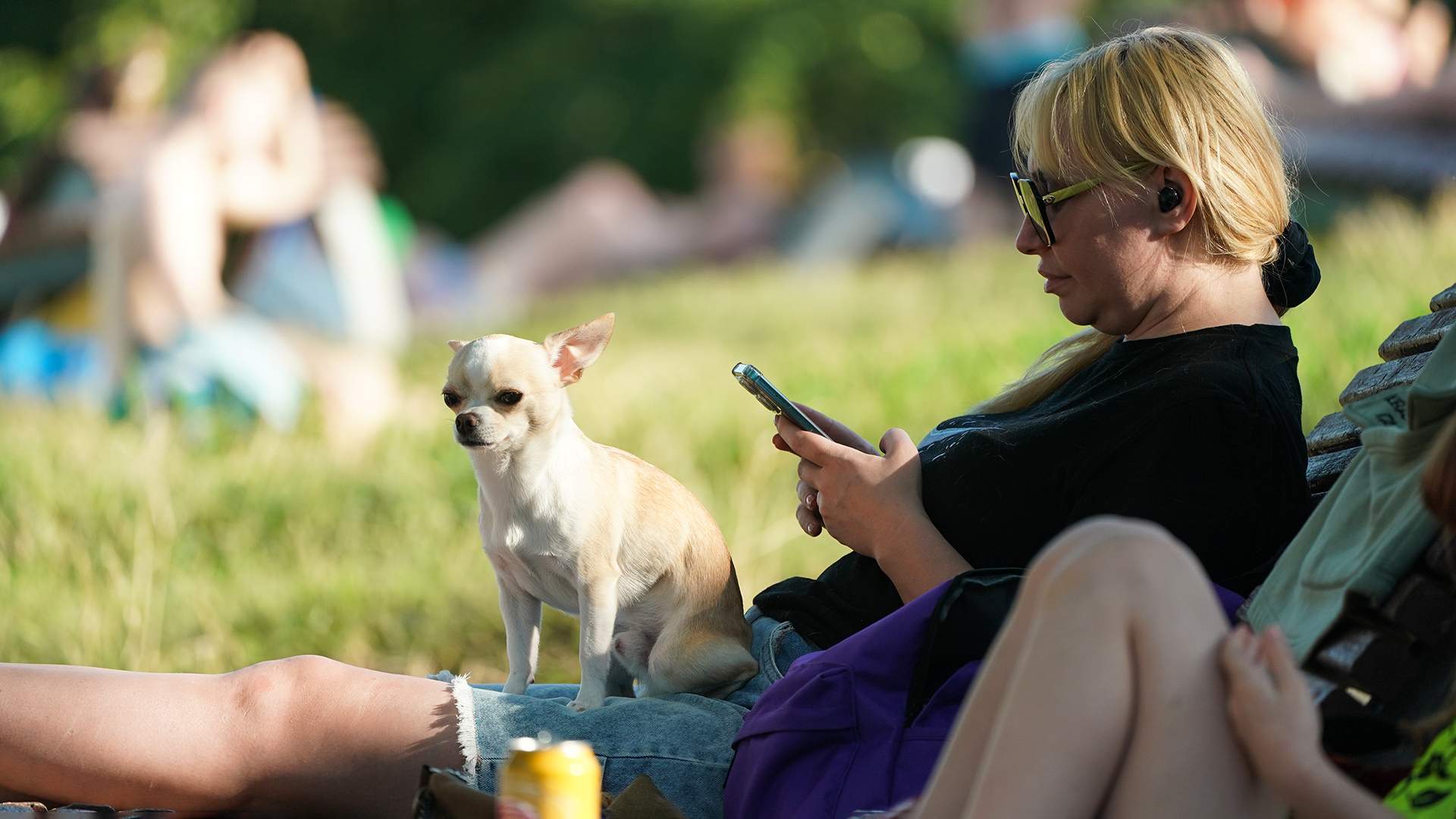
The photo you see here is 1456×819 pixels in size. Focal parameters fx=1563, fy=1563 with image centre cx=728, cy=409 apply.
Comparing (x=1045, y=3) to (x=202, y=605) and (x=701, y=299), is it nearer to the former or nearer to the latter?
(x=701, y=299)

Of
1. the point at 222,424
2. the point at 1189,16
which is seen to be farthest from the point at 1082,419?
the point at 1189,16

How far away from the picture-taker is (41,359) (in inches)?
365

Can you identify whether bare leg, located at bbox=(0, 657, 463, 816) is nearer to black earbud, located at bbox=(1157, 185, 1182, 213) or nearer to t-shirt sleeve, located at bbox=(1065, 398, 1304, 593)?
t-shirt sleeve, located at bbox=(1065, 398, 1304, 593)

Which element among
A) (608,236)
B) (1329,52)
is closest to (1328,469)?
(1329,52)

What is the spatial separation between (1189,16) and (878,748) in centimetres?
1098

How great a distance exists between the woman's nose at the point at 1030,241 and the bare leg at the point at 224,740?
1274 mm

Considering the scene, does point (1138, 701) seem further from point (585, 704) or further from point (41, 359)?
point (41, 359)

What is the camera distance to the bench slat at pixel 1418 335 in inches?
111

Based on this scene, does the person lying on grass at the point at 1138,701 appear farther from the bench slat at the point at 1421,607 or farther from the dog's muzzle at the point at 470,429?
the dog's muzzle at the point at 470,429

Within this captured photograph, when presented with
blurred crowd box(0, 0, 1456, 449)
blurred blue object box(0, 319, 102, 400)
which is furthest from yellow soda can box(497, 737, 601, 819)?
blurred blue object box(0, 319, 102, 400)

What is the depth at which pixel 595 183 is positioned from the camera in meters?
16.2

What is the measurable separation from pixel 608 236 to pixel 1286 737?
14408 mm

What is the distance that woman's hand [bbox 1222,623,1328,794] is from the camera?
179 cm

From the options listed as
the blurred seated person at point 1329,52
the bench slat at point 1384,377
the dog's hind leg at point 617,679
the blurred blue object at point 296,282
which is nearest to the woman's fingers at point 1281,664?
the bench slat at point 1384,377
